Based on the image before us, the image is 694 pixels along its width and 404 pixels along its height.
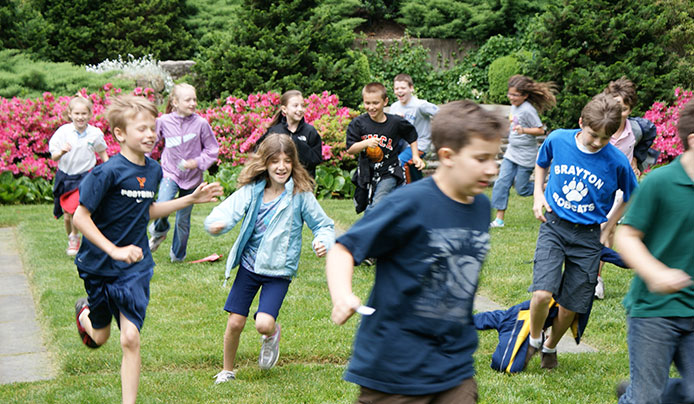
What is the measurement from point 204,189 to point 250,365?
1.57m

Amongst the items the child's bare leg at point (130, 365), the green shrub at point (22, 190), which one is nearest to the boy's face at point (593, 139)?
the child's bare leg at point (130, 365)

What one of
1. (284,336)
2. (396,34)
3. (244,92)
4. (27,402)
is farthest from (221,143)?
(396,34)

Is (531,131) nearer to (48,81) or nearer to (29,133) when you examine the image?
(29,133)

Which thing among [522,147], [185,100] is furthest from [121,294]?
[522,147]

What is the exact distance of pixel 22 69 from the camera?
52.1 feet

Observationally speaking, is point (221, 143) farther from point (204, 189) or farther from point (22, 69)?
point (204, 189)

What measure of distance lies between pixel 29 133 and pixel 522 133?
8.09 meters

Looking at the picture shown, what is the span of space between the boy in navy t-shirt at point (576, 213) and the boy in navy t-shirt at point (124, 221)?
2378 mm

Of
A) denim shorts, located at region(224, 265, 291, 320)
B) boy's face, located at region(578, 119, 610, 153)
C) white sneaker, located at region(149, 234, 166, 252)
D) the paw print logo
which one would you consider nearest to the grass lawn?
white sneaker, located at region(149, 234, 166, 252)

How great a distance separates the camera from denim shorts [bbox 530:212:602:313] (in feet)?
15.8

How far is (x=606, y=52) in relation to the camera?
47.6 feet

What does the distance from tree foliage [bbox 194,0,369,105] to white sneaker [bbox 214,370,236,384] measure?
10.6 m

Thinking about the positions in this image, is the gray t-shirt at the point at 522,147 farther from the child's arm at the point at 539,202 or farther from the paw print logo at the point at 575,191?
the paw print logo at the point at 575,191

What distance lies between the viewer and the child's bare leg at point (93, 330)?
4.51 m
